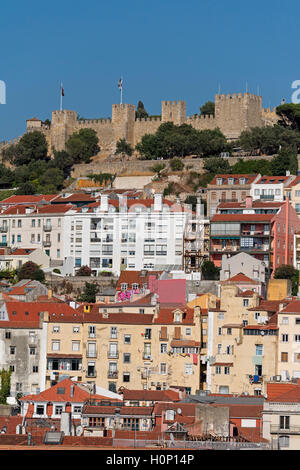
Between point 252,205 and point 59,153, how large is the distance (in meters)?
27.7

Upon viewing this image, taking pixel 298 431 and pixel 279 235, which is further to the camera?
pixel 279 235

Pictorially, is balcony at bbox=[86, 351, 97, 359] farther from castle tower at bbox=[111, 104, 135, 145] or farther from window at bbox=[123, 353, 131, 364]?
castle tower at bbox=[111, 104, 135, 145]

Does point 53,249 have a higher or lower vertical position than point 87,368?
higher

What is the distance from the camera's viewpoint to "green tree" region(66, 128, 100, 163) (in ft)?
312

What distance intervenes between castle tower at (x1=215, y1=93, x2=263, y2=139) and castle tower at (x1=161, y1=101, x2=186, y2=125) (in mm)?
3238

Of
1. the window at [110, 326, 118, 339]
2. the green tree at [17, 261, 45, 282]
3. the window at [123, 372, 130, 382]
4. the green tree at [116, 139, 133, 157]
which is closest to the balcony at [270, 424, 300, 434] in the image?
the window at [123, 372, 130, 382]

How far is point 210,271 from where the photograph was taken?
206ft

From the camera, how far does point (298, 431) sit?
31344 millimetres

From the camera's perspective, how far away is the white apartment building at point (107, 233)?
225ft

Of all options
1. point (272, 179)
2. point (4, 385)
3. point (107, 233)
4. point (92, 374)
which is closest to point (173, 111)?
point (272, 179)

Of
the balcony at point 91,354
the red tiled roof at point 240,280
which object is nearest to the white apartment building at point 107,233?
the red tiled roof at point 240,280
